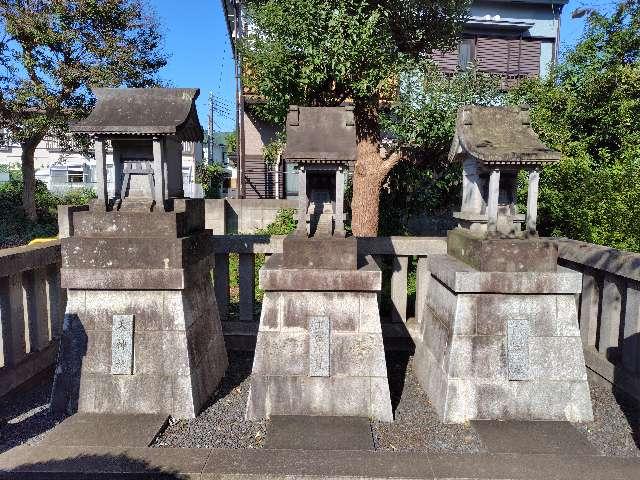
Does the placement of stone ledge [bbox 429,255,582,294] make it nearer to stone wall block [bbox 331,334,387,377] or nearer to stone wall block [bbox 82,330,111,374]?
stone wall block [bbox 331,334,387,377]

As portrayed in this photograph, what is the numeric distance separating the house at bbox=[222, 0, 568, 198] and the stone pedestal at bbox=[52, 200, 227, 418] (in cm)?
1305

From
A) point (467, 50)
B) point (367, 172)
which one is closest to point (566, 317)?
point (367, 172)

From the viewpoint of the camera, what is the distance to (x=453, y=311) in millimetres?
5176

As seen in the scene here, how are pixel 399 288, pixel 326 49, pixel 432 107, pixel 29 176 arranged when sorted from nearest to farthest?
pixel 399 288, pixel 326 49, pixel 432 107, pixel 29 176

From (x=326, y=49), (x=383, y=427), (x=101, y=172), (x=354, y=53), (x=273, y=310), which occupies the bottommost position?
(x=383, y=427)

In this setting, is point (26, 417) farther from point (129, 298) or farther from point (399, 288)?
point (399, 288)

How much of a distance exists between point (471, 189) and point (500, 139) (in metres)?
0.80

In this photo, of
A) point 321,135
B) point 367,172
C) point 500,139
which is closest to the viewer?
point 500,139

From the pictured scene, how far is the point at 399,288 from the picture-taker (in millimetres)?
7234

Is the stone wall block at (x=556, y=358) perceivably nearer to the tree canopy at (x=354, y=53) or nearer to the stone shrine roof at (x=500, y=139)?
the stone shrine roof at (x=500, y=139)

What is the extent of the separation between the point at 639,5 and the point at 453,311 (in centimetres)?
1014

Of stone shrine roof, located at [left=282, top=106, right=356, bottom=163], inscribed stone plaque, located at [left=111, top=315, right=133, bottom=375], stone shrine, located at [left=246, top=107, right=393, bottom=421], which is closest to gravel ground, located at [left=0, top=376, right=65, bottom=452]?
inscribed stone plaque, located at [left=111, top=315, right=133, bottom=375]

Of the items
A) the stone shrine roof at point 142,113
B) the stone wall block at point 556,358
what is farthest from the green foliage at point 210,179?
the stone wall block at point 556,358

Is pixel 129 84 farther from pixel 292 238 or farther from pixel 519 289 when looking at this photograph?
pixel 519 289
